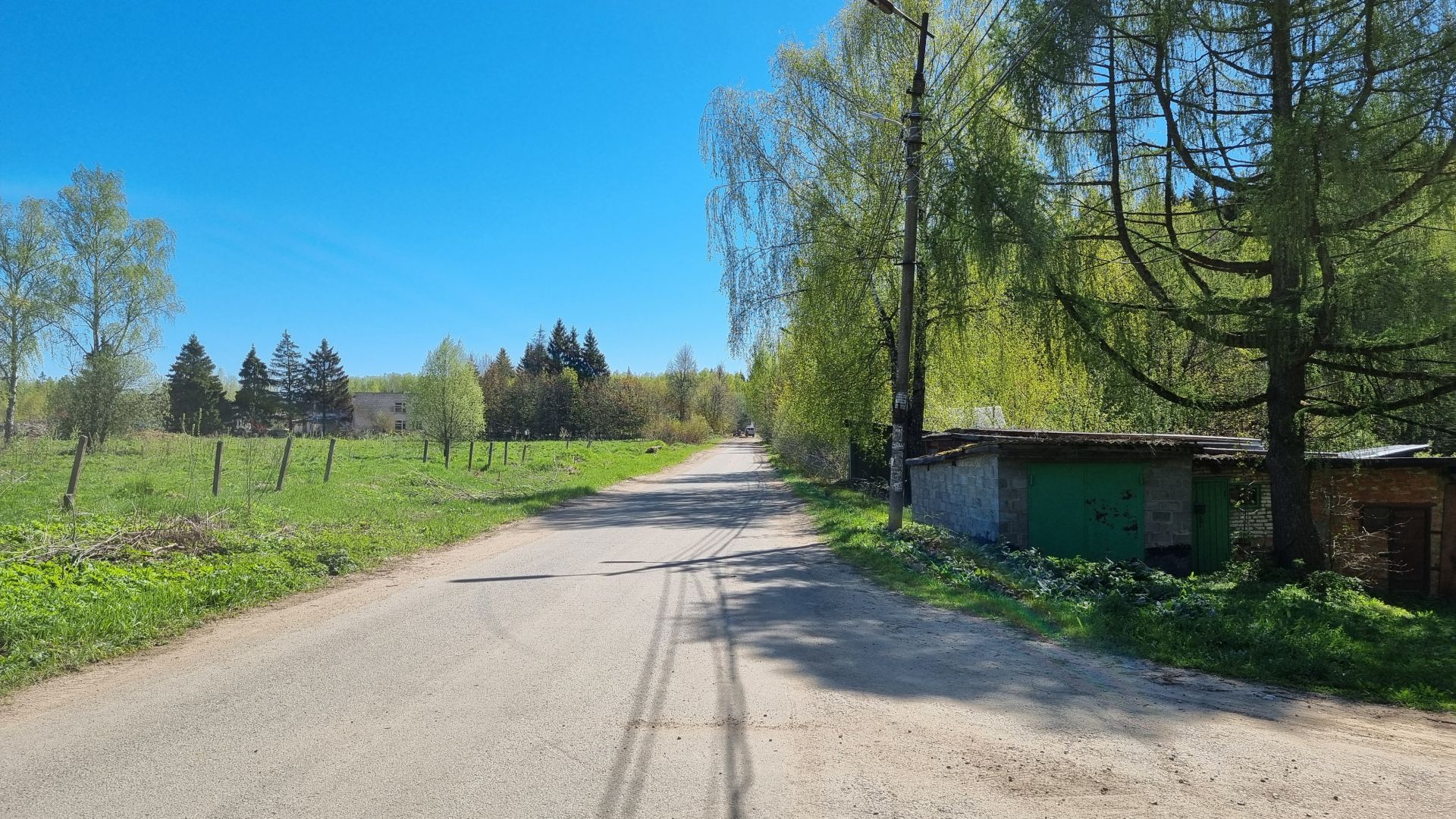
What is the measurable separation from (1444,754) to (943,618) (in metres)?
4.00

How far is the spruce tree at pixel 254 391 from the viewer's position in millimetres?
86938

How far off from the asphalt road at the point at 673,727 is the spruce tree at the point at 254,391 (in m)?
92.5

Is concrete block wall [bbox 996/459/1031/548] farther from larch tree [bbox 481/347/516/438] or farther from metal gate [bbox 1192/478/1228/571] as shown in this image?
larch tree [bbox 481/347/516/438]

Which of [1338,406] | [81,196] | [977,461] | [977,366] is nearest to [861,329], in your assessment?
[977,366]

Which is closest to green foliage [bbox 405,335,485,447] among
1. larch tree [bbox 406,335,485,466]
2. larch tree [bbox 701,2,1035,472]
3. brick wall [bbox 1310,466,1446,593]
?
larch tree [bbox 406,335,485,466]

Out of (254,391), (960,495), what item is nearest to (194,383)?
(254,391)

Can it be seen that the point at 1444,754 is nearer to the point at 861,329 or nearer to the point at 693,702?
the point at 693,702

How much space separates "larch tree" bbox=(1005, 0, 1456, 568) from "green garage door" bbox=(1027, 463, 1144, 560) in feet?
6.81

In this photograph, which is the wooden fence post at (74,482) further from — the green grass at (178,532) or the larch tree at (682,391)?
the larch tree at (682,391)

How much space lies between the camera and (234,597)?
8.34 meters

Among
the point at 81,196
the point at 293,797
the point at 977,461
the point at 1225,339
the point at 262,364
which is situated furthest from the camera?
the point at 262,364

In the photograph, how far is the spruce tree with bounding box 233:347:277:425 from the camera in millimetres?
86938

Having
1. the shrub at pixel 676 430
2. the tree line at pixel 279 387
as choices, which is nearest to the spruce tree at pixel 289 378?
the tree line at pixel 279 387

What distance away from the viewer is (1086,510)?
42.9 feet
